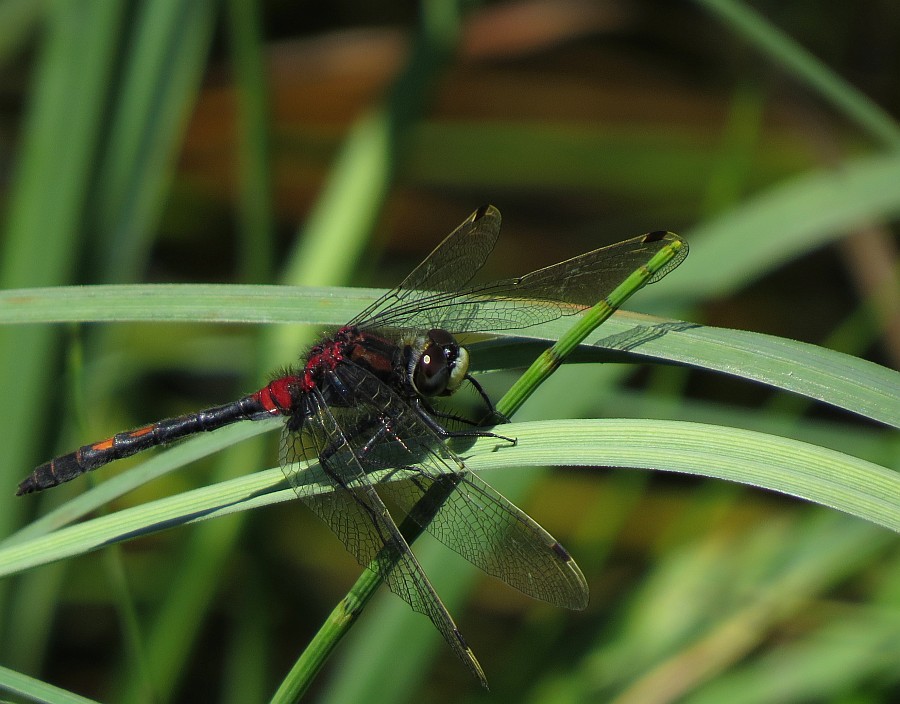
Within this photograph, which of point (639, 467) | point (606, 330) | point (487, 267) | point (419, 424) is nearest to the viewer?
point (639, 467)

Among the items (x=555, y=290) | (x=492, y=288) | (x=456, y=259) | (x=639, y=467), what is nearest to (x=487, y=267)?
(x=456, y=259)

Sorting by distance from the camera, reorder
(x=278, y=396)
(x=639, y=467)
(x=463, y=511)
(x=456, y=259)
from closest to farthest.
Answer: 1. (x=639, y=467)
2. (x=463, y=511)
3. (x=278, y=396)
4. (x=456, y=259)

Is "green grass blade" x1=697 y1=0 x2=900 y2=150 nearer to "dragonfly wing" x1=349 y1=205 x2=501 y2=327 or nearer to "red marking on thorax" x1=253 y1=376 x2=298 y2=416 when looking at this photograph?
"dragonfly wing" x1=349 y1=205 x2=501 y2=327

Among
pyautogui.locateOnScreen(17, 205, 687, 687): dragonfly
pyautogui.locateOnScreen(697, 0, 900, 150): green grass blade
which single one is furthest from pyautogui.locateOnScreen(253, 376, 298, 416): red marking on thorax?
pyautogui.locateOnScreen(697, 0, 900, 150): green grass blade

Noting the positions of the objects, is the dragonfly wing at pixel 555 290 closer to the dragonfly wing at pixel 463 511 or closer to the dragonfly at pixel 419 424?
the dragonfly at pixel 419 424

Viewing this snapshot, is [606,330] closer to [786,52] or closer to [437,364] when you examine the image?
[437,364]

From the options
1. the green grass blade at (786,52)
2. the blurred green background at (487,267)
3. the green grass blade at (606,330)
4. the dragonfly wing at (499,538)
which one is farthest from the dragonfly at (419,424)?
the green grass blade at (786,52)

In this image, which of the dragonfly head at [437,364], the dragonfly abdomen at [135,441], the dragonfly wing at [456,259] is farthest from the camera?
the dragonfly wing at [456,259]
